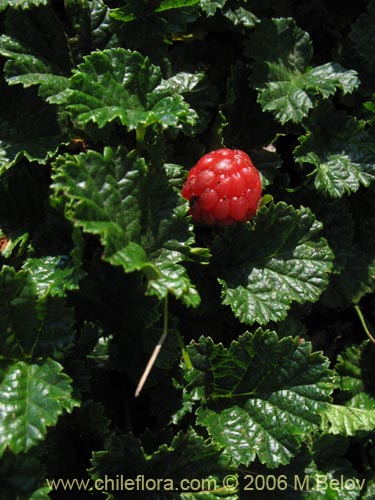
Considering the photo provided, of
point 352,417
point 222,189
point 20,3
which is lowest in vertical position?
point 352,417

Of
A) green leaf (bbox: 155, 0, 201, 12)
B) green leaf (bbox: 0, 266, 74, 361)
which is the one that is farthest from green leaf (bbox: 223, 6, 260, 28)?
green leaf (bbox: 0, 266, 74, 361)

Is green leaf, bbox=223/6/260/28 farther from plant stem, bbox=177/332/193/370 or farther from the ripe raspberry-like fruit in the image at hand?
plant stem, bbox=177/332/193/370

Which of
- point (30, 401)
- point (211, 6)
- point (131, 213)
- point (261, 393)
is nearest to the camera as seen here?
point (30, 401)

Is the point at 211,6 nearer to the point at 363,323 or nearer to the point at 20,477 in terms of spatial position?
the point at 363,323

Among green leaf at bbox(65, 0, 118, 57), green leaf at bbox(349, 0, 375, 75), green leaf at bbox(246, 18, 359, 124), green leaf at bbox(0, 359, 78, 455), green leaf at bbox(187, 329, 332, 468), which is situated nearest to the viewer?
green leaf at bbox(0, 359, 78, 455)

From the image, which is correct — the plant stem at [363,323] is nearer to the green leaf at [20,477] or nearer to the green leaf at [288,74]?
the green leaf at [288,74]

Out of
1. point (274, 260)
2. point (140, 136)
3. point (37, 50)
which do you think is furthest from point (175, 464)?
point (37, 50)

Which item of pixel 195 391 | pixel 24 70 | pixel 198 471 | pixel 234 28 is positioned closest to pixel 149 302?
pixel 195 391
